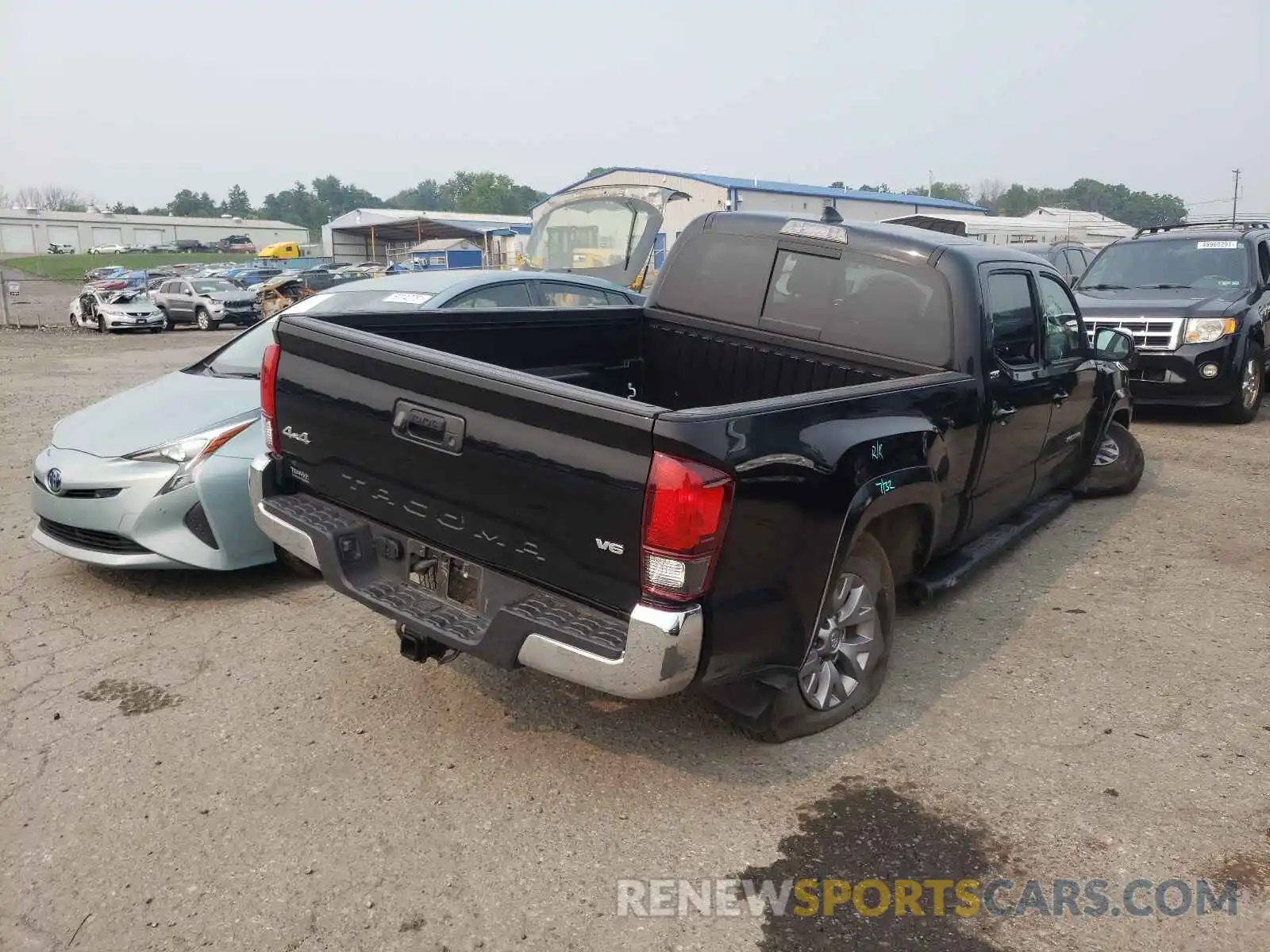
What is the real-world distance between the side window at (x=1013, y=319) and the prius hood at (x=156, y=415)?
380 centimetres

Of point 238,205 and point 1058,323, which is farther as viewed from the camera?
point 238,205

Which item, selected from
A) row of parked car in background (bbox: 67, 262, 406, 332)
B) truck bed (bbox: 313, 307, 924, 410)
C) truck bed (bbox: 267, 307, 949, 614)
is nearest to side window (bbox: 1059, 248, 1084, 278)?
truck bed (bbox: 313, 307, 924, 410)

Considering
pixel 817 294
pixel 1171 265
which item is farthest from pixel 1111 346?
pixel 1171 265

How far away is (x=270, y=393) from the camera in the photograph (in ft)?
13.3

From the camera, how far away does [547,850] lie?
122 inches

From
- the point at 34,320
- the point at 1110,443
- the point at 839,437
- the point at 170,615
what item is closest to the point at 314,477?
the point at 170,615

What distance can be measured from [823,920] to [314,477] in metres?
2.52

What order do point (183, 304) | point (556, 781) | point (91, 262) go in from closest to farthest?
point (556, 781) → point (183, 304) → point (91, 262)

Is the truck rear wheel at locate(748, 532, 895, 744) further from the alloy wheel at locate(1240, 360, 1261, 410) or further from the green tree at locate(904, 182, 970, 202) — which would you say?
the green tree at locate(904, 182, 970, 202)

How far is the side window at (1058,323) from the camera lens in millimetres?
5379

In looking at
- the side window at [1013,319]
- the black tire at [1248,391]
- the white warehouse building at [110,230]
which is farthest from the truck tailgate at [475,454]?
the white warehouse building at [110,230]

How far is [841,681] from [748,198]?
124ft

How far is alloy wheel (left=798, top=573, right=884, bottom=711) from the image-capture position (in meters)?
3.70

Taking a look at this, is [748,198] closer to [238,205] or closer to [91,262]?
[91,262]
